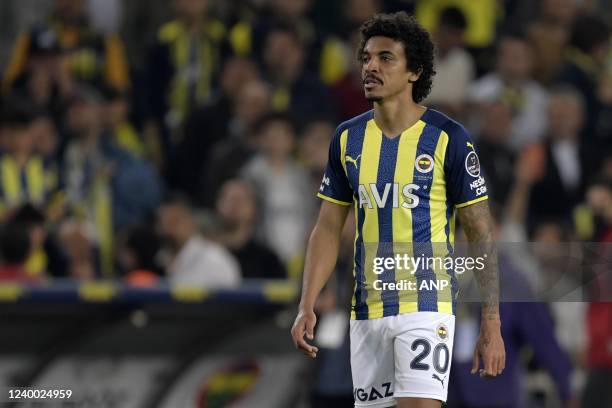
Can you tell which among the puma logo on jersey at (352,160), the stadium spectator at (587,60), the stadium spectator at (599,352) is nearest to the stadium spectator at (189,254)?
the stadium spectator at (599,352)

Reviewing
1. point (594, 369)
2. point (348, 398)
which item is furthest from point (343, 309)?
point (594, 369)

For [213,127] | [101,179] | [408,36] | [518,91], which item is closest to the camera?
[408,36]

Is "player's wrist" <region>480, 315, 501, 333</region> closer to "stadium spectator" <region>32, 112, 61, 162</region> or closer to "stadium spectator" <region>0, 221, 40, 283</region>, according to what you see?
"stadium spectator" <region>0, 221, 40, 283</region>

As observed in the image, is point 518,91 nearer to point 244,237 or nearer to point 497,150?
point 497,150

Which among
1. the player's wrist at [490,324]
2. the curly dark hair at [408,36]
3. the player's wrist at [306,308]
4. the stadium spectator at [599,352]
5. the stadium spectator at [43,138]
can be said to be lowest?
the stadium spectator at [599,352]

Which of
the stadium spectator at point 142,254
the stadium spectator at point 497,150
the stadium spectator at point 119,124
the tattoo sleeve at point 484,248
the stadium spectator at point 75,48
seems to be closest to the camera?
the tattoo sleeve at point 484,248

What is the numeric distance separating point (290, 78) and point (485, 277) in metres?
6.97

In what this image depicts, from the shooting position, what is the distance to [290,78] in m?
13.4

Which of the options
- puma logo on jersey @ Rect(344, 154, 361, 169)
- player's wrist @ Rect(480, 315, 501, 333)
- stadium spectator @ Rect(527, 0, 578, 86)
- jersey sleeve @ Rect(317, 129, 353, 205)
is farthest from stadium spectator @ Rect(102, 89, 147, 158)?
player's wrist @ Rect(480, 315, 501, 333)

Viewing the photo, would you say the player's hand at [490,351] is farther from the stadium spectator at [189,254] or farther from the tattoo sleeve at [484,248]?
the stadium spectator at [189,254]

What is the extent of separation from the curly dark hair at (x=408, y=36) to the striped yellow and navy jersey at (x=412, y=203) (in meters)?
0.24

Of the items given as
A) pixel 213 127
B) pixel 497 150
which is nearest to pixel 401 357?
pixel 213 127

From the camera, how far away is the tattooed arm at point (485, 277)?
21.1 ft

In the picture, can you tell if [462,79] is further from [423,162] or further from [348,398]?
[423,162]
